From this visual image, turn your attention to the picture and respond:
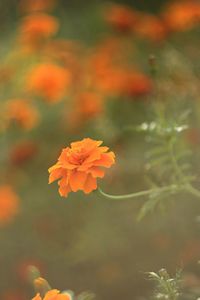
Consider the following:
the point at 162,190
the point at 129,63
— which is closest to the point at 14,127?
the point at 129,63

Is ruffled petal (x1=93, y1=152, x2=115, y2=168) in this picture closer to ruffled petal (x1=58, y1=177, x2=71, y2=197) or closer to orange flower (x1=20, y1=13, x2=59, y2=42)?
ruffled petal (x1=58, y1=177, x2=71, y2=197)

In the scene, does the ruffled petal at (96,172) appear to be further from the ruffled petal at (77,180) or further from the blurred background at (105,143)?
the blurred background at (105,143)

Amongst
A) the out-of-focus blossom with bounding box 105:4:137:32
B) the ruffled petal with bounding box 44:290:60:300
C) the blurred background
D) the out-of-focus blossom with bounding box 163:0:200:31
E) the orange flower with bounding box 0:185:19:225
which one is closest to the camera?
the ruffled petal with bounding box 44:290:60:300

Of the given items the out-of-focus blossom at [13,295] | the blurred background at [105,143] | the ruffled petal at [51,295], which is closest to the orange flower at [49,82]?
the blurred background at [105,143]

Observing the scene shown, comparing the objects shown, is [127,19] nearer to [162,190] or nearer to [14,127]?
[14,127]

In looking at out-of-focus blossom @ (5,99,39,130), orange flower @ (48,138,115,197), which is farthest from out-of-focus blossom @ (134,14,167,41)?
orange flower @ (48,138,115,197)

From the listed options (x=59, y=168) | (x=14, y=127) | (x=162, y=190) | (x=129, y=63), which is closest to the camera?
(x=59, y=168)
